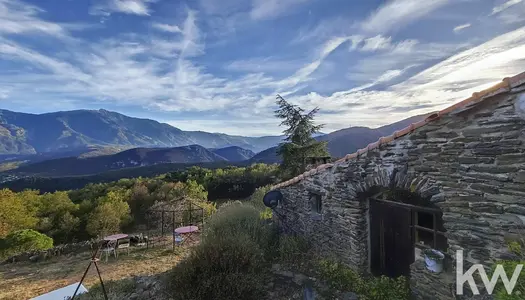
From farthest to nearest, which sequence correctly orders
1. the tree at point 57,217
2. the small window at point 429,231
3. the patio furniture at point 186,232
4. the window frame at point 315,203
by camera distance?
the tree at point 57,217 → the patio furniture at point 186,232 → the window frame at point 315,203 → the small window at point 429,231

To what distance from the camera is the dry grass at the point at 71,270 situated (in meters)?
8.92

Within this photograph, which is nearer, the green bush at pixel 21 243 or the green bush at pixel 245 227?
the green bush at pixel 245 227

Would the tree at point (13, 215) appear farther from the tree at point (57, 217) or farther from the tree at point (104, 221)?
the tree at point (104, 221)

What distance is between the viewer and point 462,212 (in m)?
4.58

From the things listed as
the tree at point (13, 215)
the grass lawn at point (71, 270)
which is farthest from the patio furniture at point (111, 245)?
the tree at point (13, 215)

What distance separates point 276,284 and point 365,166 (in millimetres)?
3412

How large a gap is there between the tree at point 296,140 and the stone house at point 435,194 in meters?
11.9

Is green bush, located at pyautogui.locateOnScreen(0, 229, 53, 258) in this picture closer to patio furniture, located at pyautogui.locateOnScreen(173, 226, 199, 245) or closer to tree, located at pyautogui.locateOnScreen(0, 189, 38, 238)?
tree, located at pyautogui.locateOnScreen(0, 189, 38, 238)

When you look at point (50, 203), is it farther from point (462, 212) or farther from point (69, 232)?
point (462, 212)

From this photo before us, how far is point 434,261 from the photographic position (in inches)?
199

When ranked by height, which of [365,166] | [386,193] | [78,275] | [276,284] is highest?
[365,166]

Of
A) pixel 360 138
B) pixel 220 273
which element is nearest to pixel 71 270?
pixel 220 273

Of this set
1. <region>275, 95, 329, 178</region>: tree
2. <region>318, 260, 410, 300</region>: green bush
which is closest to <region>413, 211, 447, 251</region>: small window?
<region>318, 260, 410, 300</region>: green bush

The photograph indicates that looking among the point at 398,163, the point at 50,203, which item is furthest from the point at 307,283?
the point at 50,203
